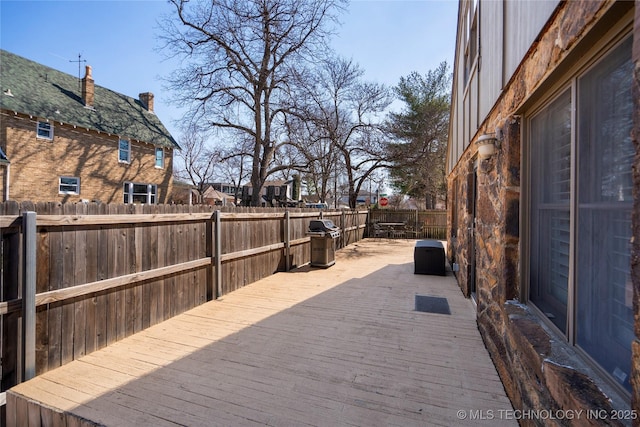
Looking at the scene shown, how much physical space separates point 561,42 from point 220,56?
12463mm

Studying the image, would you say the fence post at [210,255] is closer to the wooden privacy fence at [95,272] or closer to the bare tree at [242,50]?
the wooden privacy fence at [95,272]

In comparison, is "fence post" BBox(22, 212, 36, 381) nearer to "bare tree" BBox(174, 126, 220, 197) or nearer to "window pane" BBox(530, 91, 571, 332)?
"window pane" BBox(530, 91, 571, 332)

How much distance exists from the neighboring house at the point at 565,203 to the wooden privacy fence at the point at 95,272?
3.80 metres

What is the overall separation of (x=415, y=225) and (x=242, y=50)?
1161 cm

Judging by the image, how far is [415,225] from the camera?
16156mm

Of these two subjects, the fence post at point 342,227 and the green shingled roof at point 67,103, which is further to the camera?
the green shingled roof at point 67,103

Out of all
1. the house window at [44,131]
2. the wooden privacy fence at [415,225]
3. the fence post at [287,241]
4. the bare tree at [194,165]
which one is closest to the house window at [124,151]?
the house window at [44,131]

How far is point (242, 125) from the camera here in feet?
46.5

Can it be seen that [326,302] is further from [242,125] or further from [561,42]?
[242,125]

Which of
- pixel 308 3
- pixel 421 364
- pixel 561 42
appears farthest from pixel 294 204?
pixel 561 42

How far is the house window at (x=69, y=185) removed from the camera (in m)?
13.5

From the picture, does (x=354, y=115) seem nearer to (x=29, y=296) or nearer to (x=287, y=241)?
(x=287, y=241)

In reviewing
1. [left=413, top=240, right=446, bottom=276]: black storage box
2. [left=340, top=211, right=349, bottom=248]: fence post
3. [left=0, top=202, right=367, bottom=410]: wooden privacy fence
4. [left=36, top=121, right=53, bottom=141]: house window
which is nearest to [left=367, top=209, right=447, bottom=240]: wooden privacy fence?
[left=340, top=211, right=349, bottom=248]: fence post

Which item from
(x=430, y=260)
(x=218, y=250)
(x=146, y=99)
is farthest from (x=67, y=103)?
(x=430, y=260)
